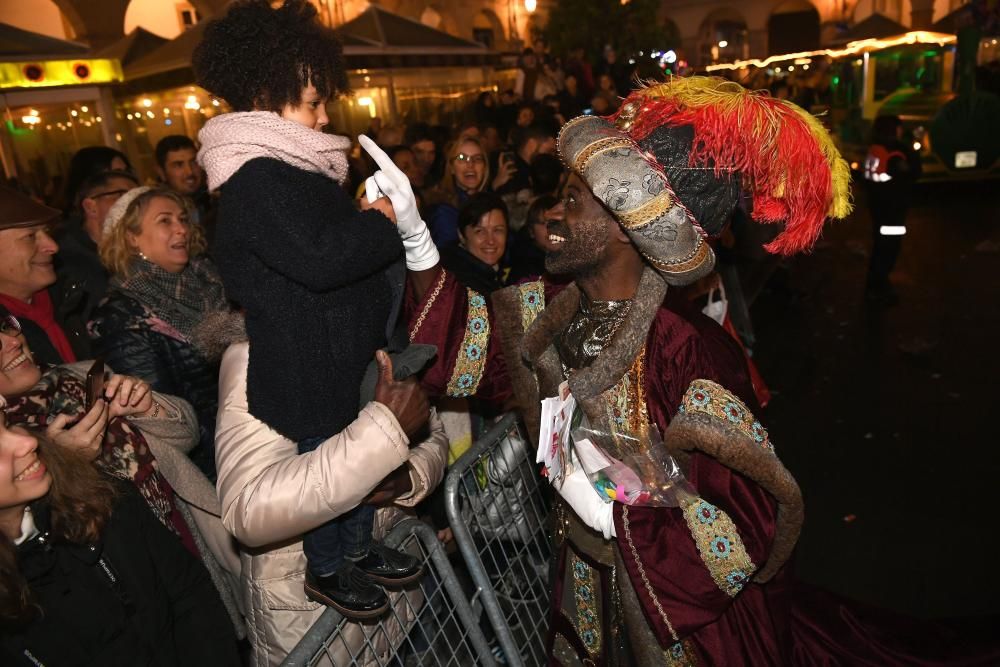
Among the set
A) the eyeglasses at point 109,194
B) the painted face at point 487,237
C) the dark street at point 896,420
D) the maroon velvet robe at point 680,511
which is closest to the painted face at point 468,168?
the painted face at point 487,237

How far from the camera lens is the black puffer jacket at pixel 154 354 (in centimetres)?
296

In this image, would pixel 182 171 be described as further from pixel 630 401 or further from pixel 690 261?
pixel 690 261

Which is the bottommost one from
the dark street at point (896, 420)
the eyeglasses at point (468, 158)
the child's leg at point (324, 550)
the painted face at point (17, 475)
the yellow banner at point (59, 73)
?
the dark street at point (896, 420)

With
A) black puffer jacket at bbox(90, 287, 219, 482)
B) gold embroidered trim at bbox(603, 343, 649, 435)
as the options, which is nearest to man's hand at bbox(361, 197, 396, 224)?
gold embroidered trim at bbox(603, 343, 649, 435)

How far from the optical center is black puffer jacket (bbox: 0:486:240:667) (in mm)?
1817

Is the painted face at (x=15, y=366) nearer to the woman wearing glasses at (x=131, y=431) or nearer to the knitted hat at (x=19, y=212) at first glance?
the woman wearing glasses at (x=131, y=431)

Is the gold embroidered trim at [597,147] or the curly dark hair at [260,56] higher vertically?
the curly dark hair at [260,56]

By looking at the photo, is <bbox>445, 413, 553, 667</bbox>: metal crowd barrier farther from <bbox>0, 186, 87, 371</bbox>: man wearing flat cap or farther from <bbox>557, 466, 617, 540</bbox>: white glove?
<bbox>0, 186, 87, 371</bbox>: man wearing flat cap

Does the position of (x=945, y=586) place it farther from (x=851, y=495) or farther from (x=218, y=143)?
(x=218, y=143)

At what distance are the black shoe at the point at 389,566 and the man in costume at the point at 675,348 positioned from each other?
54 cm

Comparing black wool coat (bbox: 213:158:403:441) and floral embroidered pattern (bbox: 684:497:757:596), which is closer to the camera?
black wool coat (bbox: 213:158:403:441)

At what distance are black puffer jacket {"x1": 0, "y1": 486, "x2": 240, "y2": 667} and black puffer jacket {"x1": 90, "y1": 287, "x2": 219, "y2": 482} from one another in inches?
32.6

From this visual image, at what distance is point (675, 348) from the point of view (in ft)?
6.85

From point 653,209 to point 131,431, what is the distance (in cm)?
183
